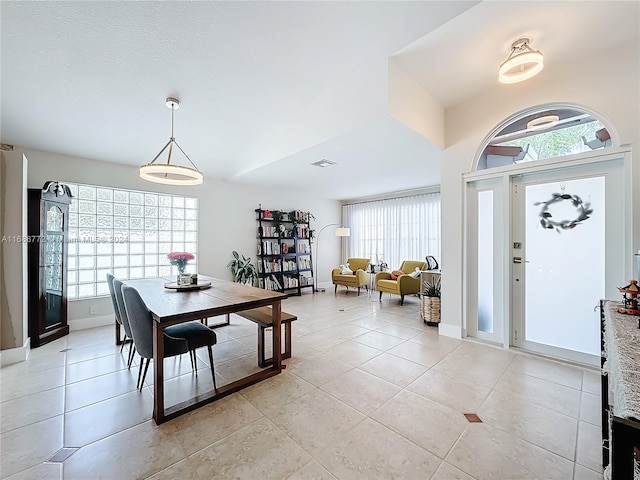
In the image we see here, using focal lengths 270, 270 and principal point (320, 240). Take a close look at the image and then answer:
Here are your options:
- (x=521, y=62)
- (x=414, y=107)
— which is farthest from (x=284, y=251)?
(x=521, y=62)

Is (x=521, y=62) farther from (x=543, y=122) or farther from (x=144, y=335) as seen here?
(x=144, y=335)

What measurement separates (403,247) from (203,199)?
4.78m

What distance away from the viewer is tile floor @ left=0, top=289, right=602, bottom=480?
153cm

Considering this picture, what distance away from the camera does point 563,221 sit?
9.48 feet

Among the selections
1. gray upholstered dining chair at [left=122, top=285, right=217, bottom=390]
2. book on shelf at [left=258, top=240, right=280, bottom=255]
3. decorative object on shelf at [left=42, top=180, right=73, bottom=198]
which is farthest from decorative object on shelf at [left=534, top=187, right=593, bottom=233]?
decorative object on shelf at [left=42, top=180, right=73, bottom=198]

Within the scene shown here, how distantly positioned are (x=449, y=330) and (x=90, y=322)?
515cm

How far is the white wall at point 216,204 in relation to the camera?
3.86 m

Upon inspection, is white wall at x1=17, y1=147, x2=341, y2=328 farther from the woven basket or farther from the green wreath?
the green wreath

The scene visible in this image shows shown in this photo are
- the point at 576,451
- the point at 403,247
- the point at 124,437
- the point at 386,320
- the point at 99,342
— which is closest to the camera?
the point at 576,451

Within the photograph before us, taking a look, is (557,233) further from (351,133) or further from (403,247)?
(403,247)

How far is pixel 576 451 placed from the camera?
1633 mm

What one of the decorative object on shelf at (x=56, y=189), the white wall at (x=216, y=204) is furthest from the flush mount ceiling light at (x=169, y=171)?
the white wall at (x=216, y=204)

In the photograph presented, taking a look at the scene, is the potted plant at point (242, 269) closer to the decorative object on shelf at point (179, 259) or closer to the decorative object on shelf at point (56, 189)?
the decorative object on shelf at point (179, 259)

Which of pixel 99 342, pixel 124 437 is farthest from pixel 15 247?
pixel 124 437
